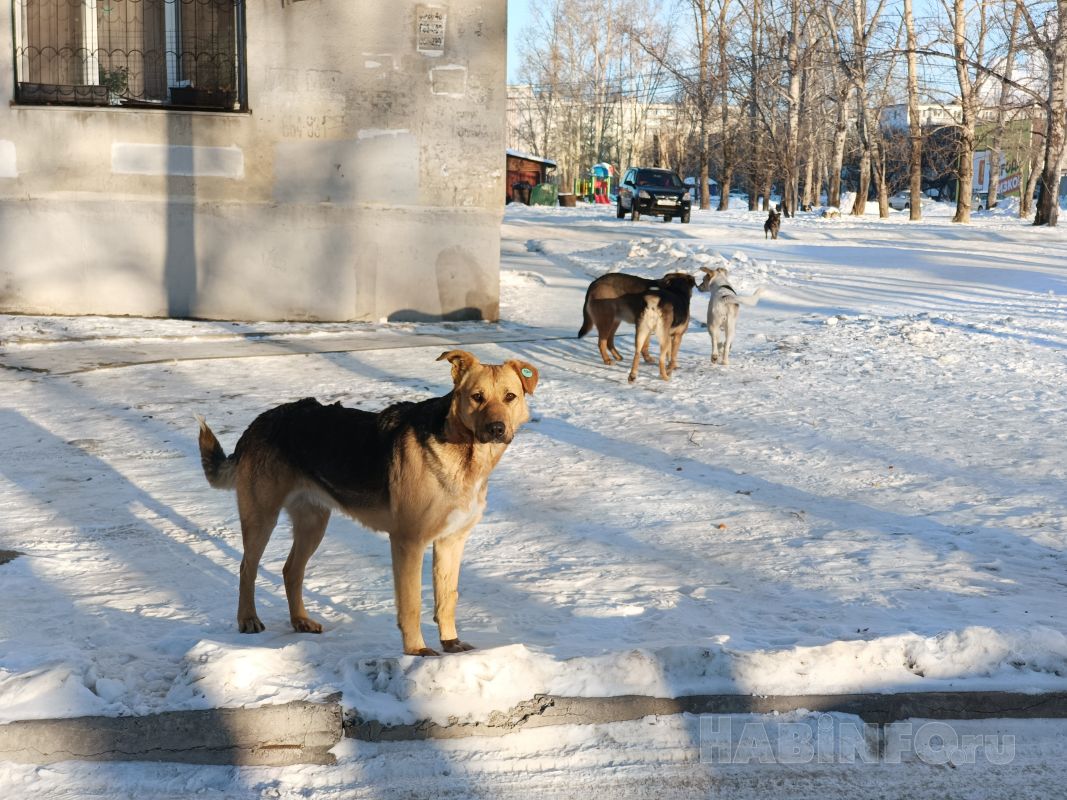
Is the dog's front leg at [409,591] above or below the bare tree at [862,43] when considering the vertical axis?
below

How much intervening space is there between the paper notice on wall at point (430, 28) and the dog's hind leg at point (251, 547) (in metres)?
9.72

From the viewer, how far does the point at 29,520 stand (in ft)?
19.4

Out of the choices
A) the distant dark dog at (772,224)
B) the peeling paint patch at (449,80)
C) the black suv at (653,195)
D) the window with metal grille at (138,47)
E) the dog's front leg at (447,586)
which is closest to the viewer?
the dog's front leg at (447,586)

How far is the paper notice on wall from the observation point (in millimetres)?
12891

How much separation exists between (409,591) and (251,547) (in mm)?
775

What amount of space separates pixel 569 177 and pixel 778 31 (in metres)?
33.1

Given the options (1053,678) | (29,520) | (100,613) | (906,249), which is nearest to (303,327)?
(29,520)

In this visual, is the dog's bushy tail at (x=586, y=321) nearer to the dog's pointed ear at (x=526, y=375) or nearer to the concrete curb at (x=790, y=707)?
the dog's pointed ear at (x=526, y=375)

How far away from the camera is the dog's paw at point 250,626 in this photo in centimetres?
440

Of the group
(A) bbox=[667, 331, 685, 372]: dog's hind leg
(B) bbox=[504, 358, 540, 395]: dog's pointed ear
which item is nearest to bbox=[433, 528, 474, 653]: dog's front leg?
(B) bbox=[504, 358, 540, 395]: dog's pointed ear

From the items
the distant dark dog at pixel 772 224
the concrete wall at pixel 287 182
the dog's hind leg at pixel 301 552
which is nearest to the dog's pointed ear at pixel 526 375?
the dog's hind leg at pixel 301 552

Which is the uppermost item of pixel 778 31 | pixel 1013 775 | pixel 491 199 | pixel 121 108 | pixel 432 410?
pixel 778 31

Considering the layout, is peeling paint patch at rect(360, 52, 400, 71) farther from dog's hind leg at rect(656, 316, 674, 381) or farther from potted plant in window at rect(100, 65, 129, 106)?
dog's hind leg at rect(656, 316, 674, 381)

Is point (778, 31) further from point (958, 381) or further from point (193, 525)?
point (193, 525)
